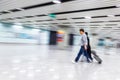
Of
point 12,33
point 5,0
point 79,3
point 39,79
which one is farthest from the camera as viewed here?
point 12,33

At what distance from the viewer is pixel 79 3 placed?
8938mm

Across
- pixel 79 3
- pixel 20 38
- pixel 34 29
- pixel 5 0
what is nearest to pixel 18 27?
pixel 20 38

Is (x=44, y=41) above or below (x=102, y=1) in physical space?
below

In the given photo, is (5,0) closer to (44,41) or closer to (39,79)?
(39,79)

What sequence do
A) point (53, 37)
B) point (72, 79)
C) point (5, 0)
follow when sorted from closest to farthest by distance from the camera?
point (72, 79)
point (5, 0)
point (53, 37)

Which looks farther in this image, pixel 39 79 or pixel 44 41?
pixel 44 41

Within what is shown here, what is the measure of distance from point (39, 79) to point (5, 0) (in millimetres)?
7738

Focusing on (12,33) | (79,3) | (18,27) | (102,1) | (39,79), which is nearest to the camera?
(39,79)

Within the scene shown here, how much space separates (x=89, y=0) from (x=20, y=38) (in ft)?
59.9

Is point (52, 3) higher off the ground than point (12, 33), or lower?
higher

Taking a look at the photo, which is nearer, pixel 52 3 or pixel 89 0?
pixel 89 0

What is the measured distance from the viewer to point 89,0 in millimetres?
8328

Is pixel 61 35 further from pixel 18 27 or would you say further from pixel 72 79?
pixel 72 79

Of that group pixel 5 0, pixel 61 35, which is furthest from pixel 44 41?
pixel 5 0
